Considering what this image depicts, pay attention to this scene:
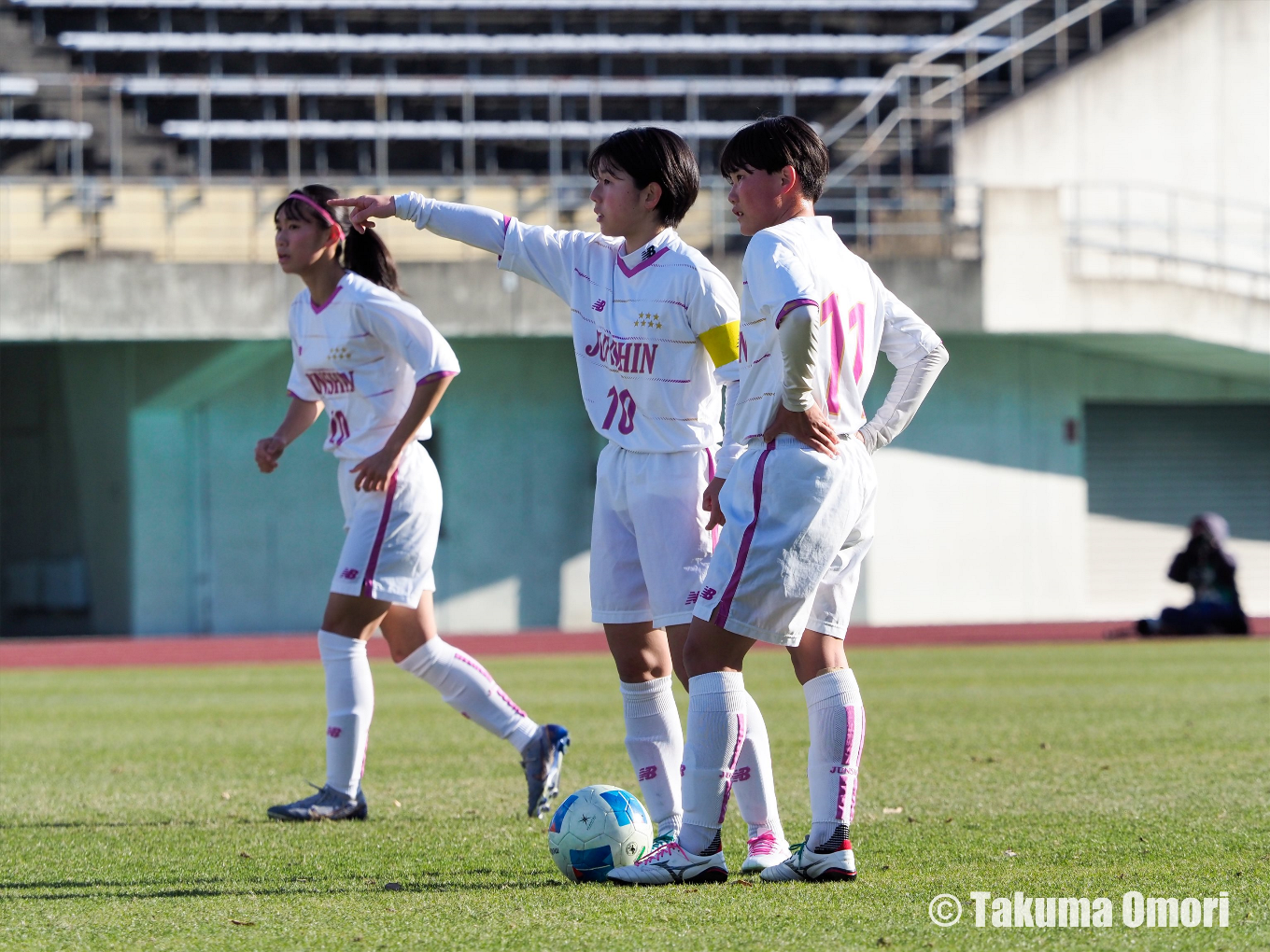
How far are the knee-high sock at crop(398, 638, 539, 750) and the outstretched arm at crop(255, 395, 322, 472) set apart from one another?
969mm

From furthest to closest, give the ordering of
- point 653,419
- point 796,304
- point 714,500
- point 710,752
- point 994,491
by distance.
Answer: point 994,491, point 653,419, point 714,500, point 710,752, point 796,304

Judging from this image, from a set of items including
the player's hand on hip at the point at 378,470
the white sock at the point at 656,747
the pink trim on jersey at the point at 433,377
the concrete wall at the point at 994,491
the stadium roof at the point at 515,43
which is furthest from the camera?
the stadium roof at the point at 515,43

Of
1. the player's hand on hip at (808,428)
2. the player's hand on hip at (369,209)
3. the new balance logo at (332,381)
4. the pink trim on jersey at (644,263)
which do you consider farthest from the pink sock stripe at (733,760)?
the new balance logo at (332,381)

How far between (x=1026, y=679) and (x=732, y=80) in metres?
16.2

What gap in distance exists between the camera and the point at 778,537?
3947mm

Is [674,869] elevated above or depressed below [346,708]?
below

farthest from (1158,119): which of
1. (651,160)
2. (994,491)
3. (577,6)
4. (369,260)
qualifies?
(651,160)

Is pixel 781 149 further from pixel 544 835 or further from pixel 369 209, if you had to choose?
pixel 544 835

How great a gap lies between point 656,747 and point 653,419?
94cm

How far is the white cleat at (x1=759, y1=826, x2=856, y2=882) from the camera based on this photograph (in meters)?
4.12

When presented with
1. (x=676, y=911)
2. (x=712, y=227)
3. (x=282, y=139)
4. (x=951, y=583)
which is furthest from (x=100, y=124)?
(x=676, y=911)

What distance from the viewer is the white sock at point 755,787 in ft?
14.4

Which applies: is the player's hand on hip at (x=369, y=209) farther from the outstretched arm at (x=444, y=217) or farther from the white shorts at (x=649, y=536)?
the white shorts at (x=649, y=536)

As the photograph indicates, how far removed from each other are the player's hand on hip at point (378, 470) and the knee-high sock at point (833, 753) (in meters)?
2.00
